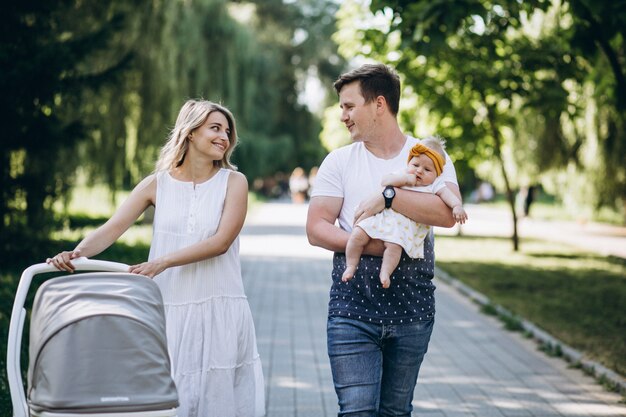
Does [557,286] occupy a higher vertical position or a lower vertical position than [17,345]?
lower

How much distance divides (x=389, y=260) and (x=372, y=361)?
1.45 ft

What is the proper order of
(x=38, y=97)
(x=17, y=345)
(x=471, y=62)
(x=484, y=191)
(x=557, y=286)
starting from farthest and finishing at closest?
1. (x=484, y=191)
2. (x=471, y=62)
3. (x=557, y=286)
4. (x=38, y=97)
5. (x=17, y=345)

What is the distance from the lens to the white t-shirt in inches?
A: 151

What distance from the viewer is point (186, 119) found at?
13.5 feet

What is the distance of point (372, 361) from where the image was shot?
3787 millimetres

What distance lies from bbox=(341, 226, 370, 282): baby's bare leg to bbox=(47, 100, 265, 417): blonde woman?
601mm

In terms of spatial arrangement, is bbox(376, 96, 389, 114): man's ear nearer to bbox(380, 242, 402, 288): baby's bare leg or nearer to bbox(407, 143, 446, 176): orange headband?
bbox(407, 143, 446, 176): orange headband

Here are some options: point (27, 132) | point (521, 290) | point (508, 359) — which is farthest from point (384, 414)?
point (521, 290)

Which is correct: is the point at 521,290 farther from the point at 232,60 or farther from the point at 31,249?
the point at 232,60

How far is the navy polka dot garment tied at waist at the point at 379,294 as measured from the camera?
378cm

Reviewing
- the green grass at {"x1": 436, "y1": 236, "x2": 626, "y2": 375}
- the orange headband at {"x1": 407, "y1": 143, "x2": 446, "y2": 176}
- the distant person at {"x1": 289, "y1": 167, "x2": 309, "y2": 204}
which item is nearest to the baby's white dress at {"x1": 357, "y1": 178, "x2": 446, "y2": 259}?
the orange headband at {"x1": 407, "y1": 143, "x2": 446, "y2": 176}

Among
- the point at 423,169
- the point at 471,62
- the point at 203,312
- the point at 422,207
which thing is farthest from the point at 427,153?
the point at 471,62

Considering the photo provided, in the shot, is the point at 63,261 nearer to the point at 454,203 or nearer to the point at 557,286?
the point at 454,203

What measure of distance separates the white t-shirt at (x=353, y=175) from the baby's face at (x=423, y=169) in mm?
113
